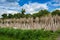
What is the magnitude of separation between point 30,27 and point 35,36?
274cm

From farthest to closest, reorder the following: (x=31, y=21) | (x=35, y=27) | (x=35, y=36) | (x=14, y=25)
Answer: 1. (x=14, y=25)
2. (x=31, y=21)
3. (x=35, y=27)
4. (x=35, y=36)

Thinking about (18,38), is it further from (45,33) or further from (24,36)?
(45,33)

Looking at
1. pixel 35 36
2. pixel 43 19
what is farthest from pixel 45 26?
pixel 35 36

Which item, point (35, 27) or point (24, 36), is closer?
point (24, 36)

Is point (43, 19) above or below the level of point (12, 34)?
above

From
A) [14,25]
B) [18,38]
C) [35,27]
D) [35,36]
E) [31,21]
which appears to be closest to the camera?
[35,36]

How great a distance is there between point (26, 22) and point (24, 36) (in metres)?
3.54

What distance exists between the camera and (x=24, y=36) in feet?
41.1

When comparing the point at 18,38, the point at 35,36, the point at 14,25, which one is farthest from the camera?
the point at 14,25

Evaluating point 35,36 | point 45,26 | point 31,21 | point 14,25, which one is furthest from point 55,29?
point 14,25

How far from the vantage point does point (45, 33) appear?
1255cm

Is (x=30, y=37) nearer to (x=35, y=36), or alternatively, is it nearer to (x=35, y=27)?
(x=35, y=36)

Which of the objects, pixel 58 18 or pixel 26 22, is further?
pixel 26 22

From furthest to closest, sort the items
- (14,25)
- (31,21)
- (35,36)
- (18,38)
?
(14,25), (31,21), (18,38), (35,36)
